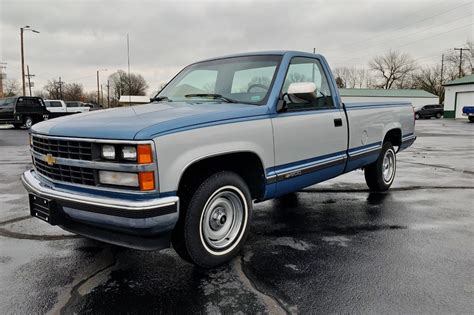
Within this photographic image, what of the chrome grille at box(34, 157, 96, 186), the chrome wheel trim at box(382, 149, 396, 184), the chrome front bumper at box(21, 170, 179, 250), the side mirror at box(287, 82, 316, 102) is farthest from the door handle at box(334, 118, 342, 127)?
the chrome grille at box(34, 157, 96, 186)

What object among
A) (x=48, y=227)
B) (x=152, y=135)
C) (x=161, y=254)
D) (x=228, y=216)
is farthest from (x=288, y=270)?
(x=48, y=227)

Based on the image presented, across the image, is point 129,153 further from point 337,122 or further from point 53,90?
point 53,90

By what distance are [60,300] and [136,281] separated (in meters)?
0.59

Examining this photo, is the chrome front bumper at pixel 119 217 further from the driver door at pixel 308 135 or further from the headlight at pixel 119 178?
the driver door at pixel 308 135

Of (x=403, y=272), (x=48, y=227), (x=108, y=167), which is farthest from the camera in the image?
(x=48, y=227)

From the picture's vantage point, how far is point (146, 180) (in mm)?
2865

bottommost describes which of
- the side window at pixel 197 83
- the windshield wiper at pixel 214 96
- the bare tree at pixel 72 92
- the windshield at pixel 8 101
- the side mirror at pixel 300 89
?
the windshield wiper at pixel 214 96

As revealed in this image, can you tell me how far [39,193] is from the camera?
11.0 feet

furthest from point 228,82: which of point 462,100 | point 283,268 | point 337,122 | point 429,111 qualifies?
point 429,111

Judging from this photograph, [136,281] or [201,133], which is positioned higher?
[201,133]

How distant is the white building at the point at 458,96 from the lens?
134 ft

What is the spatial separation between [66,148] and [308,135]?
7.98 feet

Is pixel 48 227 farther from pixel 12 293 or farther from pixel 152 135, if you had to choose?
pixel 152 135

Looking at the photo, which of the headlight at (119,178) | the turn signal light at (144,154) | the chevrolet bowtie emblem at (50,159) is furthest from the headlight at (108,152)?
the chevrolet bowtie emblem at (50,159)
